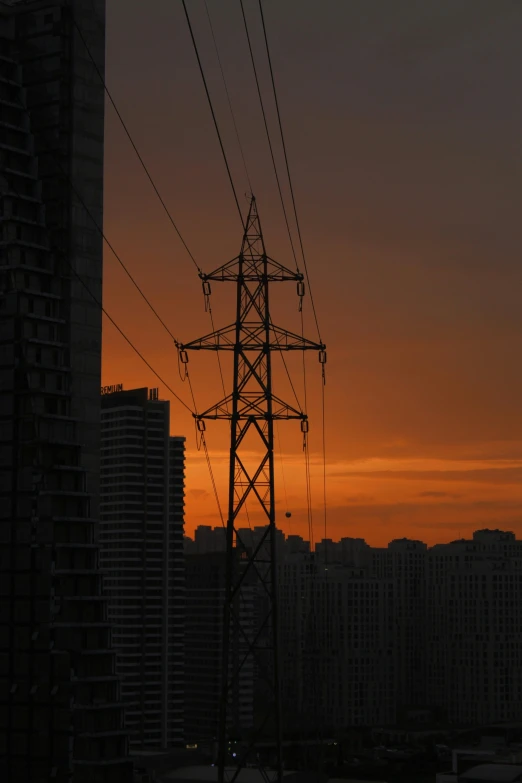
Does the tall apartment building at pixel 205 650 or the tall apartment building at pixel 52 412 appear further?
the tall apartment building at pixel 205 650

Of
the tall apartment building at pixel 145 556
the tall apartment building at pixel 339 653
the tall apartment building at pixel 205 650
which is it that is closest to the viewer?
the tall apartment building at pixel 145 556

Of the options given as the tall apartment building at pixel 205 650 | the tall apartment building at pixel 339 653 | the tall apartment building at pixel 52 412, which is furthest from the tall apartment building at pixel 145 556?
the tall apartment building at pixel 52 412

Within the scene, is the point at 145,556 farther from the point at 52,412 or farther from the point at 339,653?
the point at 52,412

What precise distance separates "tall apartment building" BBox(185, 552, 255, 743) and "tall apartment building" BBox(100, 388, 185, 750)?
1224 centimetres

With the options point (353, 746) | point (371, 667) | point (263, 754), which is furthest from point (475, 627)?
point (263, 754)

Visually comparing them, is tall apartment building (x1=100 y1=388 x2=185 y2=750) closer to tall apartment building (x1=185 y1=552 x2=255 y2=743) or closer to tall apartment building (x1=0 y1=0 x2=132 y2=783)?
tall apartment building (x1=185 y1=552 x2=255 y2=743)

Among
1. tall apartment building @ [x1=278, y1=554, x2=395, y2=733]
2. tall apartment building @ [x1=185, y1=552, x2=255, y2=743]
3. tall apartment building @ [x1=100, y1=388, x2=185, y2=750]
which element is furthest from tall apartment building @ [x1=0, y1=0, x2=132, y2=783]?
tall apartment building @ [x1=278, y1=554, x2=395, y2=733]

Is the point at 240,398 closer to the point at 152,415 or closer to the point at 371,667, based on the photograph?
the point at 152,415

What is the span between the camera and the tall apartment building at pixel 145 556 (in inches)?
5404

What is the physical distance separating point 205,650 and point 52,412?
136555 millimetres

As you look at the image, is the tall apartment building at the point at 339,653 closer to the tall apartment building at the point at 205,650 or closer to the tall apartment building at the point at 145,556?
the tall apartment building at the point at 205,650

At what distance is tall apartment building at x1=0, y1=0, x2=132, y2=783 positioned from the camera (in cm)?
2642

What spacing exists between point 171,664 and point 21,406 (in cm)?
11640

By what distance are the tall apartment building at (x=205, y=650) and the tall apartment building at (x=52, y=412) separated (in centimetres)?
12724
